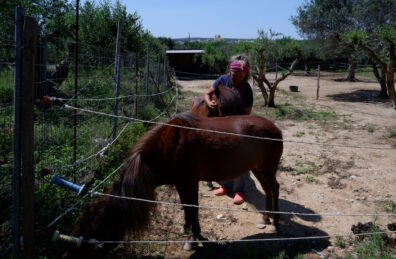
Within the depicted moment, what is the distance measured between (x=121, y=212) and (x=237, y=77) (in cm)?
252

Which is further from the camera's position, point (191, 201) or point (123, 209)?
point (191, 201)

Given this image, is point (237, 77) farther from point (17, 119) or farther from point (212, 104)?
point (17, 119)

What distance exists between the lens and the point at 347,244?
3760 mm

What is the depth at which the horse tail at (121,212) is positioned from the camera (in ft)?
8.91

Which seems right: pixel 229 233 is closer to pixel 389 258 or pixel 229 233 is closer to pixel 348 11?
pixel 389 258

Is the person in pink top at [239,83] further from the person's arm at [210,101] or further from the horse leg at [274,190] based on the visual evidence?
the horse leg at [274,190]

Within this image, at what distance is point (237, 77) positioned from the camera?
182 inches

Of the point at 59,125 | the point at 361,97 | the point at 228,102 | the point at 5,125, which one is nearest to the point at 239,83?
the point at 228,102

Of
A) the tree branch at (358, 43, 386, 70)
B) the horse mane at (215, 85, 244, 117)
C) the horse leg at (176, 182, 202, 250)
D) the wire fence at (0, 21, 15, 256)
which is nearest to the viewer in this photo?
the wire fence at (0, 21, 15, 256)

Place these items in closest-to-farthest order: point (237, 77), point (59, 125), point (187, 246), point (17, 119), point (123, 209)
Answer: point (17, 119) → point (123, 209) → point (187, 246) → point (59, 125) → point (237, 77)

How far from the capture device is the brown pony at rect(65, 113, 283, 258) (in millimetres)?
2801

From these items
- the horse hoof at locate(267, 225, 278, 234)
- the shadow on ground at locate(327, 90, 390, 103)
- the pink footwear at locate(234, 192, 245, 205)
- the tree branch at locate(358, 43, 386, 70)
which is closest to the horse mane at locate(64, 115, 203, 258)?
the horse hoof at locate(267, 225, 278, 234)

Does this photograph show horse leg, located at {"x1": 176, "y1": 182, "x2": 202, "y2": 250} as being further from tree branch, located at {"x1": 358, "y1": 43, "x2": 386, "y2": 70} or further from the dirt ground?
tree branch, located at {"x1": 358, "y1": 43, "x2": 386, "y2": 70}

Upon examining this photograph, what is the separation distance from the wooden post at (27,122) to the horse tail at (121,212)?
16.8 inches
